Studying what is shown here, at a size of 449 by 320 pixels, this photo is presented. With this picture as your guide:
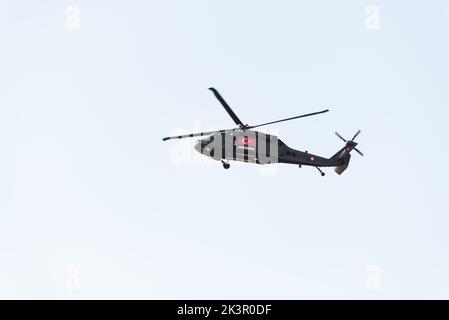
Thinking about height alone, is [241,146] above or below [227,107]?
below

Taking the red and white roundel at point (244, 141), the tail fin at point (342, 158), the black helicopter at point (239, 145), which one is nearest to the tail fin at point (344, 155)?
the tail fin at point (342, 158)

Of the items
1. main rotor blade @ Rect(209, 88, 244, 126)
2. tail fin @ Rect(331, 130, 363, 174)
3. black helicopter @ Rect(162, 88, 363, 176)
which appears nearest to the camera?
main rotor blade @ Rect(209, 88, 244, 126)

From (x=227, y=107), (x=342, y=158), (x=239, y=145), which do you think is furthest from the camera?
(x=342, y=158)

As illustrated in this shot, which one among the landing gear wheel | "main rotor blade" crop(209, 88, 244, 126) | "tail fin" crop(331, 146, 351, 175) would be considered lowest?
the landing gear wheel

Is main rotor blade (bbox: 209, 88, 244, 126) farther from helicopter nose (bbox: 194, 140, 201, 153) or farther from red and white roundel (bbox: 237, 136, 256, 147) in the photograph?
helicopter nose (bbox: 194, 140, 201, 153)

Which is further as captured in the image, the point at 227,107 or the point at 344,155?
the point at 344,155

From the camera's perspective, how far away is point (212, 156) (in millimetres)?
56000

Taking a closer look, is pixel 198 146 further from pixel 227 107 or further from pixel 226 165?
pixel 227 107

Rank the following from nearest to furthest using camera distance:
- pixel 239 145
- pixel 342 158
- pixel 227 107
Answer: pixel 227 107
pixel 239 145
pixel 342 158

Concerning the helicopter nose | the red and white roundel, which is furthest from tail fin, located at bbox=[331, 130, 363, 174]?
the helicopter nose

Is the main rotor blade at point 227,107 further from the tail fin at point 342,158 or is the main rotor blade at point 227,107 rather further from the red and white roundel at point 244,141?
the tail fin at point 342,158

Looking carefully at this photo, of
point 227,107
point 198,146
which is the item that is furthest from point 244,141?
point 198,146

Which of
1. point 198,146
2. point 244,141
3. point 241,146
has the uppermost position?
point 244,141
